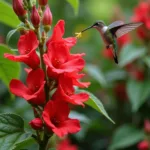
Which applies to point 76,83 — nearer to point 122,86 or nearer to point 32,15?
point 32,15

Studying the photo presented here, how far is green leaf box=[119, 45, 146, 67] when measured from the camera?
2.29 meters

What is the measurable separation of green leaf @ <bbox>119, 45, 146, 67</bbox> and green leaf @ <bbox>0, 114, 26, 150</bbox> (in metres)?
1.08

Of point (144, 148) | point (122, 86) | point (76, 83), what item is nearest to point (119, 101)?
point (122, 86)

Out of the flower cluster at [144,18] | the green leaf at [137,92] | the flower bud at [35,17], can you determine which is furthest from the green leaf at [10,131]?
the flower cluster at [144,18]

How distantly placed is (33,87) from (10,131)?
140 mm

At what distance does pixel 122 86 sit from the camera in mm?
2568

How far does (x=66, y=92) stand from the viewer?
4.09 feet

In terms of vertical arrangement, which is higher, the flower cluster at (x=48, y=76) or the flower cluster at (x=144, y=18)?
the flower cluster at (x=48, y=76)

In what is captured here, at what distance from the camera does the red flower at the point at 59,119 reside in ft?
3.92

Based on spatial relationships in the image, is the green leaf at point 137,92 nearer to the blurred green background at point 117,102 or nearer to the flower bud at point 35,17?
the blurred green background at point 117,102

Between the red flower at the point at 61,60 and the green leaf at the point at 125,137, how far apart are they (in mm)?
983

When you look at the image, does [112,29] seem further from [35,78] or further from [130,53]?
[130,53]

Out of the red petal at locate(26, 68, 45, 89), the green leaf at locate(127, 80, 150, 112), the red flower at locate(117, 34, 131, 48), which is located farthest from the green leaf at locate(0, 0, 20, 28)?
the red flower at locate(117, 34, 131, 48)

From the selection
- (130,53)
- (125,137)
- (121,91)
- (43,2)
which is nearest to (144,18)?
(130,53)
